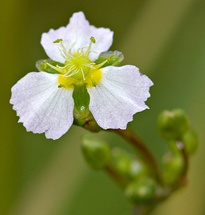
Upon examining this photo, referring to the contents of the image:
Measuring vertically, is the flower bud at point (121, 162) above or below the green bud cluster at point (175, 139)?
below

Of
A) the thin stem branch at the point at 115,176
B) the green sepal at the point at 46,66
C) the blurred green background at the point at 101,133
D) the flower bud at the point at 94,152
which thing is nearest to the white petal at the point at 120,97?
the green sepal at the point at 46,66

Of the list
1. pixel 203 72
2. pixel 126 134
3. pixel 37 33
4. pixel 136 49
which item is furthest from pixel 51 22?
pixel 126 134

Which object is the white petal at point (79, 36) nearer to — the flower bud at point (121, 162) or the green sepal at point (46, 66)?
the green sepal at point (46, 66)

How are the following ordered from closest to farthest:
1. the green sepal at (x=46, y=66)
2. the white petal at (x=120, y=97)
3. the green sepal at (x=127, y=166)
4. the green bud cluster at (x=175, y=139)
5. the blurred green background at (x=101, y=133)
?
the white petal at (x=120, y=97) → the green sepal at (x=46, y=66) → the green bud cluster at (x=175, y=139) → the green sepal at (x=127, y=166) → the blurred green background at (x=101, y=133)

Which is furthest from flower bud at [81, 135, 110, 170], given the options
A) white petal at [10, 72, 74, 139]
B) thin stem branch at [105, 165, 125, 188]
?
white petal at [10, 72, 74, 139]

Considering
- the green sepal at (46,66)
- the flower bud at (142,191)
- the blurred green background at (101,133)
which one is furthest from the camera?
the blurred green background at (101,133)

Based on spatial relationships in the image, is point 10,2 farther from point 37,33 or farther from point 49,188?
point 49,188

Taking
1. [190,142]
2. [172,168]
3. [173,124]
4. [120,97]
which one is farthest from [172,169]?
[120,97]
